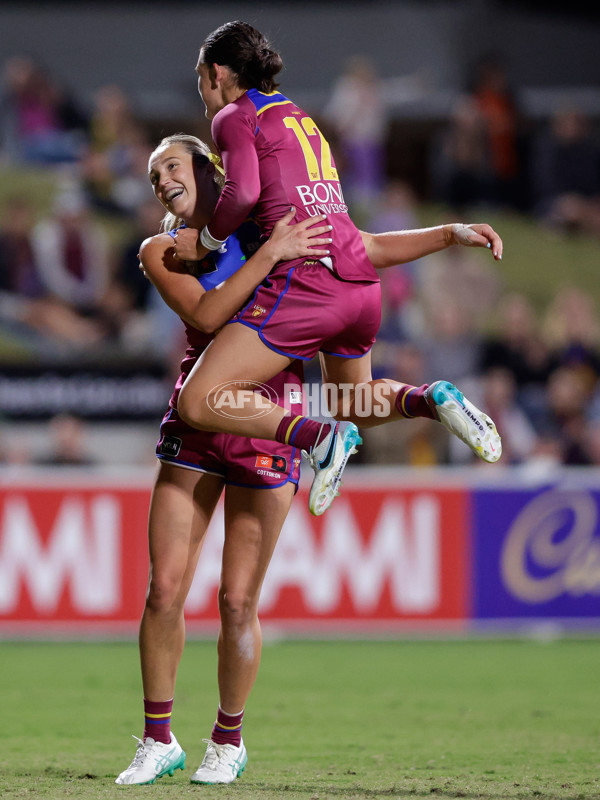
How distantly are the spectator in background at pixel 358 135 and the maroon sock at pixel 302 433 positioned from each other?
951 cm

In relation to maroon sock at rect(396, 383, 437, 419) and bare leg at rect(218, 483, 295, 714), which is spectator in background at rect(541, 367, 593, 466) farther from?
bare leg at rect(218, 483, 295, 714)

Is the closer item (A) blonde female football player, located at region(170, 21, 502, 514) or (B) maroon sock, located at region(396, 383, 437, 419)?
(A) blonde female football player, located at region(170, 21, 502, 514)

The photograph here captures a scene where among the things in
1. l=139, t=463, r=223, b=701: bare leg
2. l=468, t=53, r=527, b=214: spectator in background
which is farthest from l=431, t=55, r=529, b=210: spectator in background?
l=139, t=463, r=223, b=701: bare leg

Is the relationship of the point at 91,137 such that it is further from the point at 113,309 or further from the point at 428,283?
the point at 428,283

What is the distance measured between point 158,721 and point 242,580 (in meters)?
0.62

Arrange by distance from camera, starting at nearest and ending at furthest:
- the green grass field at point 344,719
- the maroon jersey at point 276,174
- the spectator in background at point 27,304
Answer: the maroon jersey at point 276,174
the green grass field at point 344,719
the spectator in background at point 27,304

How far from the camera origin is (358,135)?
14.1 m

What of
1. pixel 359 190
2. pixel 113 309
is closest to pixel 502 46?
pixel 359 190

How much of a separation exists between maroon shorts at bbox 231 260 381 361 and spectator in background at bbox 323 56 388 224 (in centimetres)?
934

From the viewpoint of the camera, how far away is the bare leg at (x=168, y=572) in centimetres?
476

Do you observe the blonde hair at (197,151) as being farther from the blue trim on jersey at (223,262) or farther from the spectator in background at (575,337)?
the spectator in background at (575,337)

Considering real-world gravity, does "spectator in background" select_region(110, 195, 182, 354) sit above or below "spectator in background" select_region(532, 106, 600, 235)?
below

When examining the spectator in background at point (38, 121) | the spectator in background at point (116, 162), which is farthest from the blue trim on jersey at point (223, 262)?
the spectator in background at point (38, 121)

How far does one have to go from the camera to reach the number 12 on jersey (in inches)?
183
